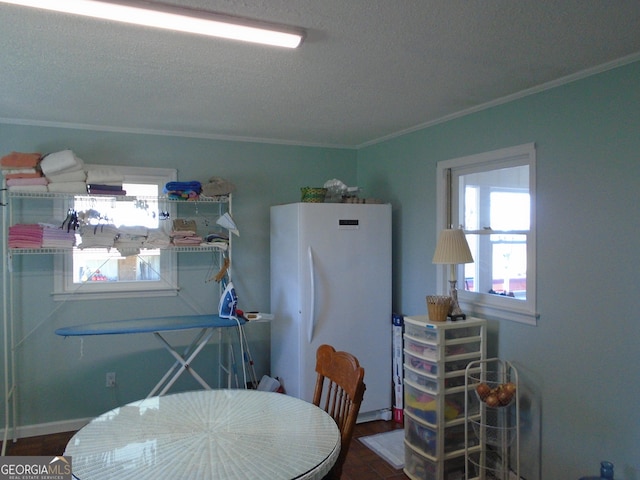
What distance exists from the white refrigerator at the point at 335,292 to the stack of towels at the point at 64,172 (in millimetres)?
1519

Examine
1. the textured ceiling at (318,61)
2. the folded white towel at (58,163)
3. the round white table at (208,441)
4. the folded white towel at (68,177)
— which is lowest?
the round white table at (208,441)

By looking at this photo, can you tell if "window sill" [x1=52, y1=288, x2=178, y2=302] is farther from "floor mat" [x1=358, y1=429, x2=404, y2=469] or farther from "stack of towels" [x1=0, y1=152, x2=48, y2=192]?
"floor mat" [x1=358, y1=429, x2=404, y2=469]

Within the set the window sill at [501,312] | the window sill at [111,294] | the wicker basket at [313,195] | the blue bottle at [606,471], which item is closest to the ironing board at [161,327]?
the window sill at [111,294]

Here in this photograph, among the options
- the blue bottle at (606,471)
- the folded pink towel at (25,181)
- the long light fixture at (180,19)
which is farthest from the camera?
the folded pink towel at (25,181)

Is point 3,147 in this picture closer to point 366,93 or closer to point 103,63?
point 103,63

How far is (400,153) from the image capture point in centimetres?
394

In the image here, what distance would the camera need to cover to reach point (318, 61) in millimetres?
2266

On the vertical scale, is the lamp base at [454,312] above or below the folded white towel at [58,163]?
below

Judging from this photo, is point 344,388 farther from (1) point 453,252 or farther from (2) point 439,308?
(1) point 453,252

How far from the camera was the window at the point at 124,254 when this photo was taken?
3426mm

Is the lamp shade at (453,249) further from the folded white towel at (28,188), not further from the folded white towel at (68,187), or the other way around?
the folded white towel at (28,188)

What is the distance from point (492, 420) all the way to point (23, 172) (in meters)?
3.50

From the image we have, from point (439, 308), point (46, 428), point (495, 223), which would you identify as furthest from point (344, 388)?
point (46, 428)

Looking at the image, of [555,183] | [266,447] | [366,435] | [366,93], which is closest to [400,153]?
[366,93]
